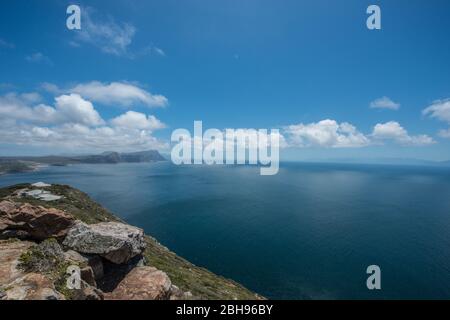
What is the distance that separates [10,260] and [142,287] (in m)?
7.64

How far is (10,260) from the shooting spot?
12555 millimetres

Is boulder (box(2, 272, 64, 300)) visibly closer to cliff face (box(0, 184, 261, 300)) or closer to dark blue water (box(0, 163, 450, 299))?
cliff face (box(0, 184, 261, 300))

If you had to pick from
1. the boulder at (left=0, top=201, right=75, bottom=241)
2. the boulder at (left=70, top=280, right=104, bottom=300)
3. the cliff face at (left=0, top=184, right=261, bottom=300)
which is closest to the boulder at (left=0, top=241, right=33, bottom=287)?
the cliff face at (left=0, top=184, right=261, bottom=300)

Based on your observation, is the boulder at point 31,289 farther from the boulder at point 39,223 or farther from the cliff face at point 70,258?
the boulder at point 39,223

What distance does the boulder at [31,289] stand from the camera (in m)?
9.24

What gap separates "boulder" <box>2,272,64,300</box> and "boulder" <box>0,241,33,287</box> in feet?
2.95

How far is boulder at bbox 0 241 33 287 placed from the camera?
1097cm

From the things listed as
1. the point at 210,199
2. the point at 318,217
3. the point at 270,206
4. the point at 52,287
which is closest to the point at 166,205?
the point at 210,199

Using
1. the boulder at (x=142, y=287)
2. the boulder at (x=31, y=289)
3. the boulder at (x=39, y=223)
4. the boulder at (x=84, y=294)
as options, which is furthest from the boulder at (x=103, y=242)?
the boulder at (x=31, y=289)

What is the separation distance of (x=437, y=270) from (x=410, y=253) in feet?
29.0

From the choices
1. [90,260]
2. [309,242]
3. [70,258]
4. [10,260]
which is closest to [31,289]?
[70,258]

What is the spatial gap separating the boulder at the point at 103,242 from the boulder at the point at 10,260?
260cm

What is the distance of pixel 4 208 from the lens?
1717cm
